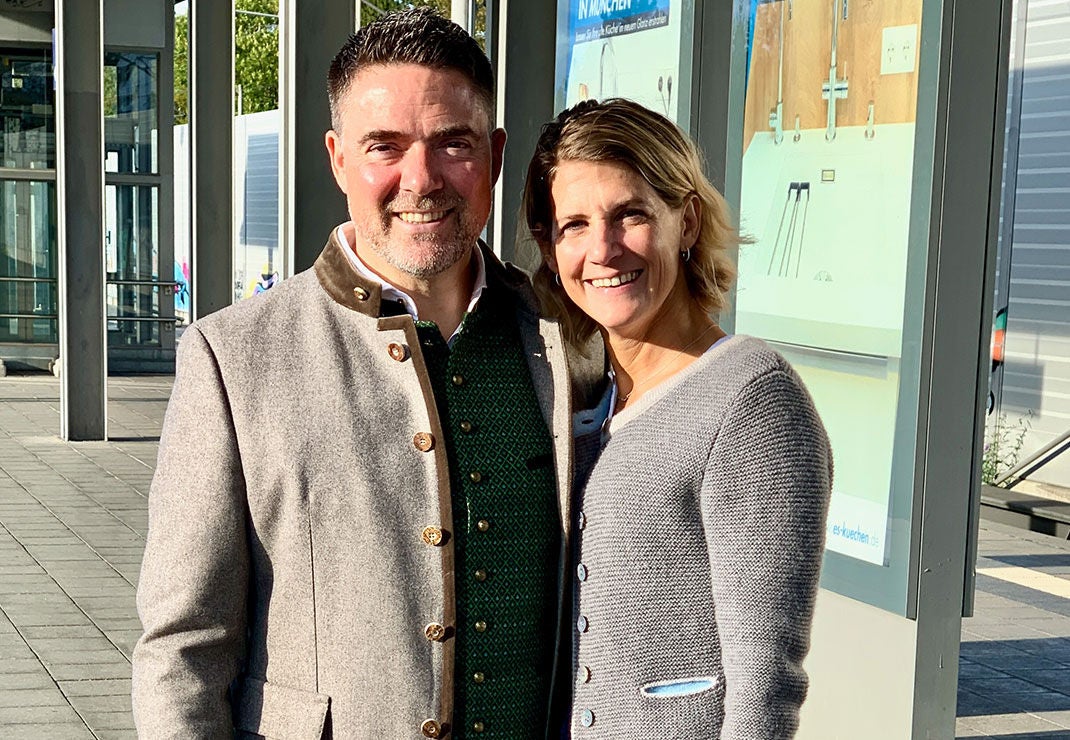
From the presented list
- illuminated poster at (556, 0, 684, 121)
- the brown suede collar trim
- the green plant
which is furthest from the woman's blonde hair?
the green plant

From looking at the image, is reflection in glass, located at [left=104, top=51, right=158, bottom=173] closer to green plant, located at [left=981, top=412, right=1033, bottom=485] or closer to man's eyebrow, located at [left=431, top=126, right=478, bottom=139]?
green plant, located at [left=981, top=412, right=1033, bottom=485]

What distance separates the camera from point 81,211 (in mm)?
13336

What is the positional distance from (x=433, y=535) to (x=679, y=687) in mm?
431

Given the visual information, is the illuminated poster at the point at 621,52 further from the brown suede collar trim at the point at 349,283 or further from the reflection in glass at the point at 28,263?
the reflection in glass at the point at 28,263

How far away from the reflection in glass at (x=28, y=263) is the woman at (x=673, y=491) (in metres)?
18.5

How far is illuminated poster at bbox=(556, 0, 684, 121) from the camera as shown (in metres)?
5.53

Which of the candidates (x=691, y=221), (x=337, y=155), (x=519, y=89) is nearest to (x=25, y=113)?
(x=519, y=89)

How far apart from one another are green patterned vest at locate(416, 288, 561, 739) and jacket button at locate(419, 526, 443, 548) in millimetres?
44

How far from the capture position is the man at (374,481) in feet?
7.22

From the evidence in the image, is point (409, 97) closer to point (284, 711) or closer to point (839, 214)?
point (284, 711)

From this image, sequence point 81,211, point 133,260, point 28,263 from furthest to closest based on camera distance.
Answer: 1. point 28,263
2. point 133,260
3. point 81,211

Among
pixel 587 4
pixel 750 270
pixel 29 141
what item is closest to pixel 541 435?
pixel 750 270

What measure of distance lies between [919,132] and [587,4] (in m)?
2.13

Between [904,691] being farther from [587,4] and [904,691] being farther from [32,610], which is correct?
[32,610]
